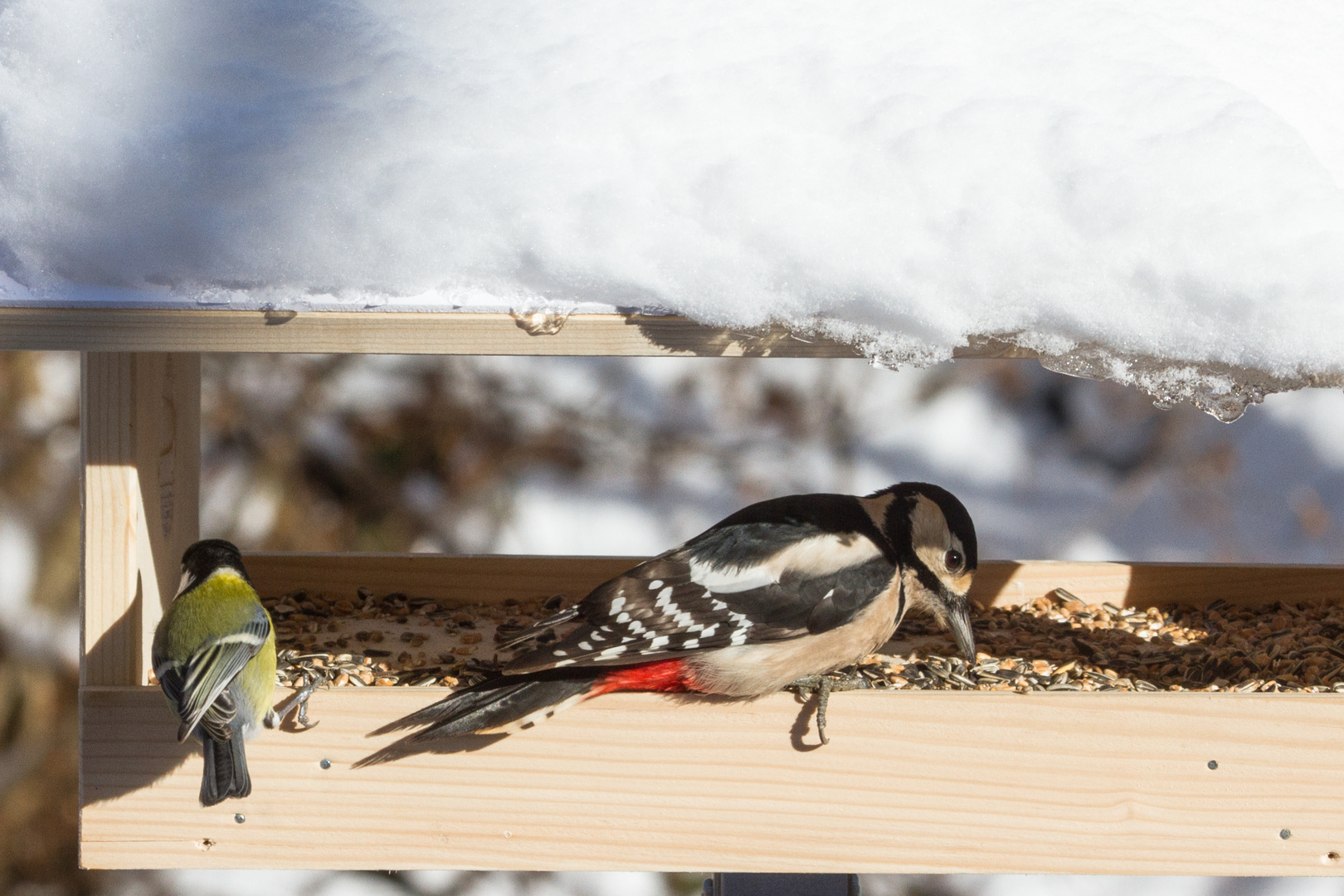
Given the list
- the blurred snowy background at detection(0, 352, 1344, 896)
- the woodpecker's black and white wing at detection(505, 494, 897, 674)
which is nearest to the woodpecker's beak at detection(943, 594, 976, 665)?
the woodpecker's black and white wing at detection(505, 494, 897, 674)

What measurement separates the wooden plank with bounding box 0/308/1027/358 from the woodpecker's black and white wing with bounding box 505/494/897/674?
341 mm

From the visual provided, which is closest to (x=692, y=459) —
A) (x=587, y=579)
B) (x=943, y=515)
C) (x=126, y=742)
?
Result: (x=587, y=579)

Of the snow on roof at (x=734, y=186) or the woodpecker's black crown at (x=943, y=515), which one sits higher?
the snow on roof at (x=734, y=186)

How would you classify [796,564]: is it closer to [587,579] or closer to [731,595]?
[731,595]

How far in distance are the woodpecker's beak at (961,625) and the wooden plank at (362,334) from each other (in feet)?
1.82

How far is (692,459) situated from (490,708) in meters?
2.41

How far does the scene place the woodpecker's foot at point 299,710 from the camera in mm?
1435

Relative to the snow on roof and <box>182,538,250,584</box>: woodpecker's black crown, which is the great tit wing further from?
the snow on roof

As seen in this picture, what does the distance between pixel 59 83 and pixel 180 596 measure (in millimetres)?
630

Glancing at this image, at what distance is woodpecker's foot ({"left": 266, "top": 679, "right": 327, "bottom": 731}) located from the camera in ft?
4.71

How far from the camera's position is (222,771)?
1.40m

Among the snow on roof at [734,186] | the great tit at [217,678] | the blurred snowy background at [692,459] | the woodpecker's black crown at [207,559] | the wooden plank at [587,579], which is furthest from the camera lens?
the blurred snowy background at [692,459]

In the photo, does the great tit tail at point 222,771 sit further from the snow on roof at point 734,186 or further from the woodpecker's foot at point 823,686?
the woodpecker's foot at point 823,686

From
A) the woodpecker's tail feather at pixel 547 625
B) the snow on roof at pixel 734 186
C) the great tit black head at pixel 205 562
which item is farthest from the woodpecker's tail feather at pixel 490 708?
Answer: the snow on roof at pixel 734 186
